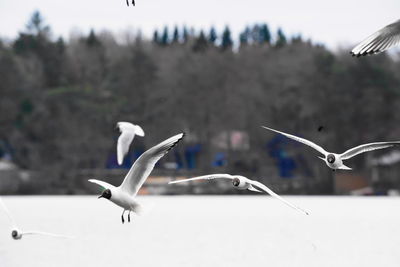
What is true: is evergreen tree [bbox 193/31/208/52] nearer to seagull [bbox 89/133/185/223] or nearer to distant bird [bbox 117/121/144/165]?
distant bird [bbox 117/121/144/165]

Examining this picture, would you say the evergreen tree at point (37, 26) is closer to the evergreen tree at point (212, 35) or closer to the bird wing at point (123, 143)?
the evergreen tree at point (212, 35)

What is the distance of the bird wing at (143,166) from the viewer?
17600 mm

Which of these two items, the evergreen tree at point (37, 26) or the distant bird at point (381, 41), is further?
the evergreen tree at point (37, 26)

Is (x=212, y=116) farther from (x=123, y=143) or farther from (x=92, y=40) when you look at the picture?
(x=123, y=143)

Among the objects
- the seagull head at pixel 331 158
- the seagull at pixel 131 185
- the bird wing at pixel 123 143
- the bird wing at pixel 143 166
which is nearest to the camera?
the bird wing at pixel 143 166

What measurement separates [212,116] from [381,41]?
61.2 m

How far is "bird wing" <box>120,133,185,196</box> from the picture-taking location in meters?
17.6

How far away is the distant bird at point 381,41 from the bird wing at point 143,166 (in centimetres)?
362

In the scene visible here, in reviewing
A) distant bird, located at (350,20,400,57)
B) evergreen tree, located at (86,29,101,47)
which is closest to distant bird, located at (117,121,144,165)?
distant bird, located at (350,20,400,57)

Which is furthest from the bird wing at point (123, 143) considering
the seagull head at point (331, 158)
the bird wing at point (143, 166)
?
the seagull head at point (331, 158)
